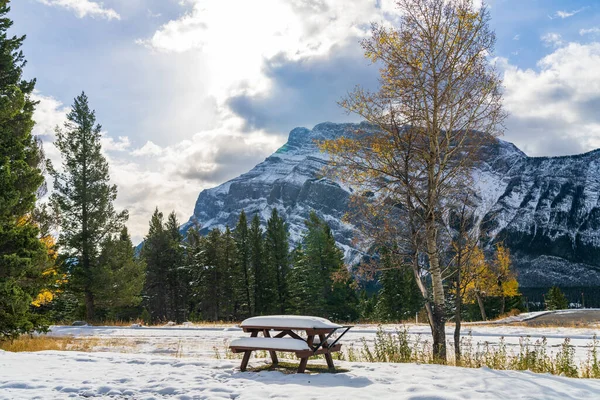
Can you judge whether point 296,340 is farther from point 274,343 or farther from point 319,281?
point 319,281

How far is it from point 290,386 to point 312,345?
4.27ft

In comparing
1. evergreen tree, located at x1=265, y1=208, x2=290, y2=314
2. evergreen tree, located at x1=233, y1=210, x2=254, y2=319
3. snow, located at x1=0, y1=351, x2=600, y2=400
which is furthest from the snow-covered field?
evergreen tree, located at x1=233, y1=210, x2=254, y2=319

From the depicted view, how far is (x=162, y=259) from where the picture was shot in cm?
5431

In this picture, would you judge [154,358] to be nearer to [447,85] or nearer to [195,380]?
[195,380]

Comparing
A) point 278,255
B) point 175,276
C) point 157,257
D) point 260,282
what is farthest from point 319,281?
point 157,257

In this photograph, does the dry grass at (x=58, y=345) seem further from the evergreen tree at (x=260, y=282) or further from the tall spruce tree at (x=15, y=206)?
the evergreen tree at (x=260, y=282)

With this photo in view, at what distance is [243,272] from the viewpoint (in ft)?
181

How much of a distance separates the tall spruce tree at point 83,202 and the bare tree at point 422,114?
23.1m

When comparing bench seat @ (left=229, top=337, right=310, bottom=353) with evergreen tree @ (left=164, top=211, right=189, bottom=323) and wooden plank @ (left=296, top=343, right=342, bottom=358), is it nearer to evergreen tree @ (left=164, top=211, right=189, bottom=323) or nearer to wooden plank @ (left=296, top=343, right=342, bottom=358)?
wooden plank @ (left=296, top=343, right=342, bottom=358)

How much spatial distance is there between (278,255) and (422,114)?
4544cm

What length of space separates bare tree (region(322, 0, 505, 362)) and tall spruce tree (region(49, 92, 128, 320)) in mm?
23061

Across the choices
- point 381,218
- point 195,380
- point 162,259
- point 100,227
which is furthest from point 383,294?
Result: point 195,380

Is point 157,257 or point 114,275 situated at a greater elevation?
point 157,257

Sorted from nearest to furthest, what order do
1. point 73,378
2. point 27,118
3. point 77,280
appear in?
point 73,378
point 27,118
point 77,280
